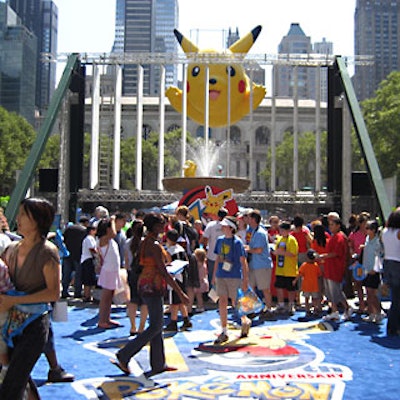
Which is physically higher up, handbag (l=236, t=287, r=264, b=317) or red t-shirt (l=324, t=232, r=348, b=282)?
red t-shirt (l=324, t=232, r=348, b=282)

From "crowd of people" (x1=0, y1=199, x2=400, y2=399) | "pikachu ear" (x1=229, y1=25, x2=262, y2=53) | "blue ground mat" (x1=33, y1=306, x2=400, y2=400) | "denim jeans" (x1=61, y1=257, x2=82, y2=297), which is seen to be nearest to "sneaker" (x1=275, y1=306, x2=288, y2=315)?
"crowd of people" (x1=0, y1=199, x2=400, y2=399)

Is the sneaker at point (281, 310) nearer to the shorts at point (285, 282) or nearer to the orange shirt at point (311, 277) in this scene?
the shorts at point (285, 282)

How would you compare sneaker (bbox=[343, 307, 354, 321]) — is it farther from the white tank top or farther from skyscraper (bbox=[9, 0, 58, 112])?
skyscraper (bbox=[9, 0, 58, 112])

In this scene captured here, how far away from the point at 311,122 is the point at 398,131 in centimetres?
3020

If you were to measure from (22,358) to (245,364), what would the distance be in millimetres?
3098

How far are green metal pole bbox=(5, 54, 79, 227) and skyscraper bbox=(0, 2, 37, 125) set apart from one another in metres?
82.6

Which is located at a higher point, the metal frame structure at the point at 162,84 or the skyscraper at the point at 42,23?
the skyscraper at the point at 42,23

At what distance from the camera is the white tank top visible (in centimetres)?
765

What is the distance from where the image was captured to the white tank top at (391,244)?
765cm

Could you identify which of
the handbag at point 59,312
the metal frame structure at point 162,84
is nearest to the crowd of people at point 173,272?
the handbag at point 59,312

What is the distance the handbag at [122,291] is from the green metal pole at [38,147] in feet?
21.4

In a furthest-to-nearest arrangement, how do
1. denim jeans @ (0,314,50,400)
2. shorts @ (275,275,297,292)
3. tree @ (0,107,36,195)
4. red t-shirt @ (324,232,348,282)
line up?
tree @ (0,107,36,195)
shorts @ (275,275,297,292)
red t-shirt @ (324,232,348,282)
denim jeans @ (0,314,50,400)

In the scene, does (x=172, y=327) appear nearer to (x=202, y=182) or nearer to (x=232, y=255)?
(x=232, y=255)

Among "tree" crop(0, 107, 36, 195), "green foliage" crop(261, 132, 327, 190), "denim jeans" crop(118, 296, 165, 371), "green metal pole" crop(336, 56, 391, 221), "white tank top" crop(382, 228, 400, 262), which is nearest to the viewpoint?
"denim jeans" crop(118, 296, 165, 371)
